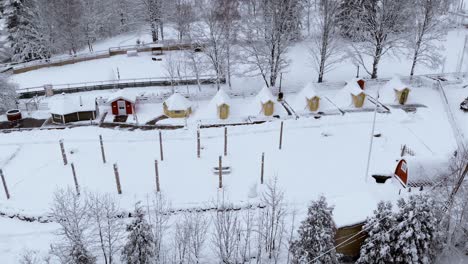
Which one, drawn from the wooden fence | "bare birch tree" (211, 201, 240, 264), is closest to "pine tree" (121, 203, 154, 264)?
"bare birch tree" (211, 201, 240, 264)

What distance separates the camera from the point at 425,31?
40.8 metres

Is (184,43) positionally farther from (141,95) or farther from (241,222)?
(241,222)

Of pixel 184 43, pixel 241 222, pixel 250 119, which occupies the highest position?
pixel 184 43

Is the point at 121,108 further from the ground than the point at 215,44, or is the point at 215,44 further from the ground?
the point at 215,44

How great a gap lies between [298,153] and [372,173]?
5533 millimetres

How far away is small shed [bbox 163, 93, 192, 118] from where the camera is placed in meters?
33.8

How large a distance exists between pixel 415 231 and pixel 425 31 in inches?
1203

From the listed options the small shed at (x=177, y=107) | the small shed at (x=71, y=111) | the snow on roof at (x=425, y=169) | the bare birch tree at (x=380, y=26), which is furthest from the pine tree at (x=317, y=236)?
the bare birch tree at (x=380, y=26)

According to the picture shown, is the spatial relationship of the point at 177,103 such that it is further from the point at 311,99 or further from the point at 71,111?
the point at 311,99

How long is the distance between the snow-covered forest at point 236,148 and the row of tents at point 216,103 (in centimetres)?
17

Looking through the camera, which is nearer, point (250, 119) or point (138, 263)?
point (138, 263)

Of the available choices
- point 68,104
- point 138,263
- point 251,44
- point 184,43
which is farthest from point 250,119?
point 184,43

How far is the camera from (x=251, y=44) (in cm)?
4016

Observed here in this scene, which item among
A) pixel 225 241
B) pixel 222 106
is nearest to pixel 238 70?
pixel 222 106
